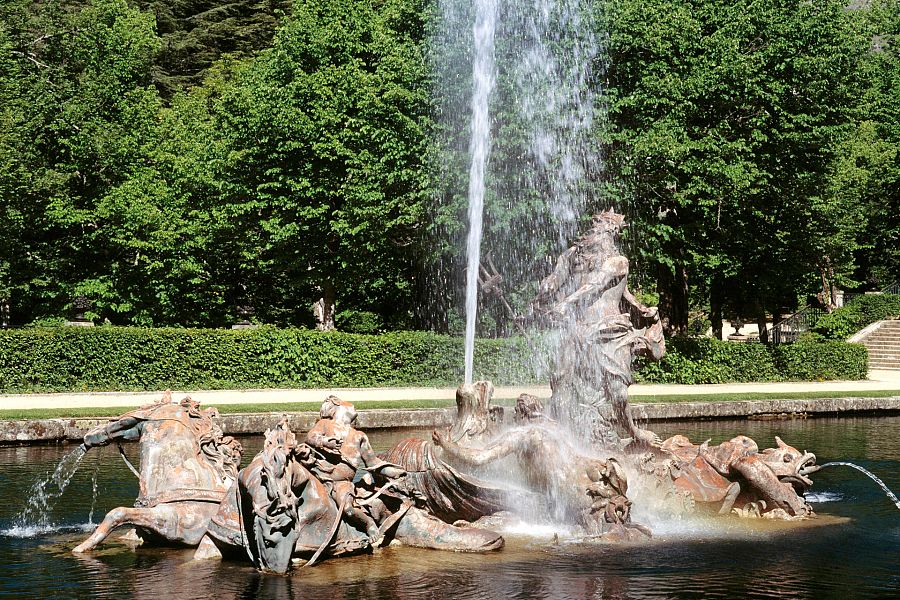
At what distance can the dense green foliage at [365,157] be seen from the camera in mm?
30219

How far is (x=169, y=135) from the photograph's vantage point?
40812 mm

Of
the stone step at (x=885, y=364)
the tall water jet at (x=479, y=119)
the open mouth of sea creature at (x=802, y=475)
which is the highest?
the tall water jet at (x=479, y=119)

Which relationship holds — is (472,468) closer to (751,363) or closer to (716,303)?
(751,363)

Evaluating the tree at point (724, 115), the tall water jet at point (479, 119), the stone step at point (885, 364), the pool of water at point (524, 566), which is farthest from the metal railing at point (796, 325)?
the pool of water at point (524, 566)

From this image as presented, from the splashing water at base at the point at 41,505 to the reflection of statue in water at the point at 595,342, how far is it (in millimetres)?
5653

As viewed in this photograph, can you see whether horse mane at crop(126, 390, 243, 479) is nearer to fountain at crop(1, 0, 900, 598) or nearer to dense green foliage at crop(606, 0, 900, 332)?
fountain at crop(1, 0, 900, 598)

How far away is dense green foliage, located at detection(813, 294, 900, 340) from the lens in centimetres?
4556

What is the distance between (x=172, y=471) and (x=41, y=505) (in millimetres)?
3126

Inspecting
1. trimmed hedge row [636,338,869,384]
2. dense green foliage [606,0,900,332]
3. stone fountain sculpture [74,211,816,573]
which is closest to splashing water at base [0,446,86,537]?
stone fountain sculpture [74,211,816,573]

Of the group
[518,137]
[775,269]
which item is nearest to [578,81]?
[518,137]

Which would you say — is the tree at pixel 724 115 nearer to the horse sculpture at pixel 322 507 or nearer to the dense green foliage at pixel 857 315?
the dense green foliage at pixel 857 315

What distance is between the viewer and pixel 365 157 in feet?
110

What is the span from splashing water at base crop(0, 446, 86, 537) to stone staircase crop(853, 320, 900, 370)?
34.3m

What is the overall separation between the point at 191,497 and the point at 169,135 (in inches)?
1272
